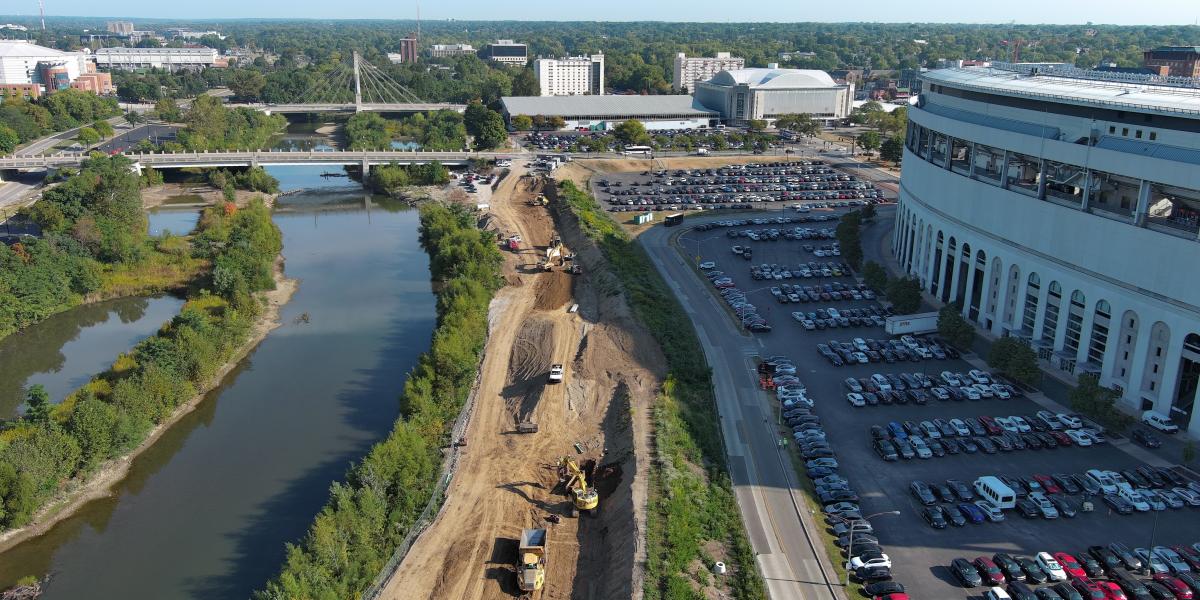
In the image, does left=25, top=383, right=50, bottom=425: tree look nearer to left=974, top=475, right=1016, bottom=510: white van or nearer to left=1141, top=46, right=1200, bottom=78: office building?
left=974, top=475, right=1016, bottom=510: white van

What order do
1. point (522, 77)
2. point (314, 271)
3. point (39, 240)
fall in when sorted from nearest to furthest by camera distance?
point (39, 240)
point (314, 271)
point (522, 77)

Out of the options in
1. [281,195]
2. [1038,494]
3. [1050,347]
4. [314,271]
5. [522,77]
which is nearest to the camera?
[1038,494]

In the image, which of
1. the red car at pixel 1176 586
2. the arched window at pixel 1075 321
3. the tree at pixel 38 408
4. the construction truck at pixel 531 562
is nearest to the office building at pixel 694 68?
the arched window at pixel 1075 321

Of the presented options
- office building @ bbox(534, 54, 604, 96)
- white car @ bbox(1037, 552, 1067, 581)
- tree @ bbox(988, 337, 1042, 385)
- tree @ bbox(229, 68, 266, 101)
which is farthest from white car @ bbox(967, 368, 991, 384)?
tree @ bbox(229, 68, 266, 101)

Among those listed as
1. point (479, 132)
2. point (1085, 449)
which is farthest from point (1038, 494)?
point (479, 132)

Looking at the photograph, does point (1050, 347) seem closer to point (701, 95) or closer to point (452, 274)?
point (452, 274)

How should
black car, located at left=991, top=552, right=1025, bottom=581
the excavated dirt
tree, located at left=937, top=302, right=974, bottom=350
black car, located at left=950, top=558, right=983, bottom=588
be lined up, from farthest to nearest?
1. tree, located at left=937, top=302, right=974, bottom=350
2. the excavated dirt
3. black car, located at left=991, top=552, right=1025, bottom=581
4. black car, located at left=950, top=558, right=983, bottom=588

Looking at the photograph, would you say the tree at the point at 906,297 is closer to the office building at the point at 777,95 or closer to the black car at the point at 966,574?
the black car at the point at 966,574
